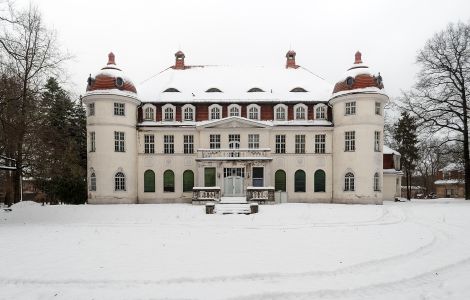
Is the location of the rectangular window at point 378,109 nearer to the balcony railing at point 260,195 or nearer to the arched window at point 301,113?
the arched window at point 301,113

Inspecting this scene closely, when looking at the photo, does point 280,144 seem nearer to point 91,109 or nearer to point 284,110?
point 284,110

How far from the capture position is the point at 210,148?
28.6 metres

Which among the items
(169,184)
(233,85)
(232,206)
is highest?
(233,85)

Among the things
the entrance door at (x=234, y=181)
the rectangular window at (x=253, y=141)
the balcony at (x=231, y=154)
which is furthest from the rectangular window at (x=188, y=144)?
the rectangular window at (x=253, y=141)

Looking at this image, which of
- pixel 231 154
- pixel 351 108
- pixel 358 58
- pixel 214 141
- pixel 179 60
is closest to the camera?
pixel 351 108

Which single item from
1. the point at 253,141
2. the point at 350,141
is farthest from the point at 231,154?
the point at 350,141

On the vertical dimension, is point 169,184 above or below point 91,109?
below

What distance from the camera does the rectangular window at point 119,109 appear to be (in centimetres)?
2723

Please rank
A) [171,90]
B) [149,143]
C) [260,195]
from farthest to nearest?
[171,90]
[149,143]
[260,195]

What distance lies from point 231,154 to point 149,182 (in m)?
8.22

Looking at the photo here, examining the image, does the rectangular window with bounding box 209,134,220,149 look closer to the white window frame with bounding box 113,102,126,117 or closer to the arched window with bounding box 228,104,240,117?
the arched window with bounding box 228,104,240,117

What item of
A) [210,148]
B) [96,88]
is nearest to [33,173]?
[96,88]

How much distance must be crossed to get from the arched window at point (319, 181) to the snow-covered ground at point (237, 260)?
11302mm

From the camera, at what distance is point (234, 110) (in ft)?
95.5
